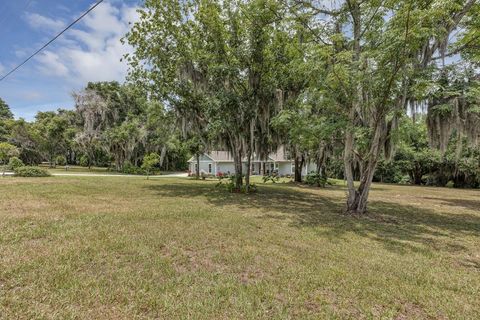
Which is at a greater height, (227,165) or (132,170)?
(227,165)

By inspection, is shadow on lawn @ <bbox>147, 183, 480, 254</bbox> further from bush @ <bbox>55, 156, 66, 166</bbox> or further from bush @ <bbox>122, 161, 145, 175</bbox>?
bush @ <bbox>55, 156, 66, 166</bbox>

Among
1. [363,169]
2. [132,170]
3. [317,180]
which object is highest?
[363,169]

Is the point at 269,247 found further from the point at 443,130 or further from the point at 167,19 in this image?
the point at 167,19

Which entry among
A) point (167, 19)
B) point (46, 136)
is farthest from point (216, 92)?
point (46, 136)

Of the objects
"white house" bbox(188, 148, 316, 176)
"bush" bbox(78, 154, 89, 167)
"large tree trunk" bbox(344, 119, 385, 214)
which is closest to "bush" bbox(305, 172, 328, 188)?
"large tree trunk" bbox(344, 119, 385, 214)

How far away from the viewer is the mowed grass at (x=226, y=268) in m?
2.74

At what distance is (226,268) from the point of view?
372cm

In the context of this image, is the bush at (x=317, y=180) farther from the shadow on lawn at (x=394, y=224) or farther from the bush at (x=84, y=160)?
the bush at (x=84, y=160)

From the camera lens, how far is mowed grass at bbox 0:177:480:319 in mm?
2738

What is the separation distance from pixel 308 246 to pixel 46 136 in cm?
3398

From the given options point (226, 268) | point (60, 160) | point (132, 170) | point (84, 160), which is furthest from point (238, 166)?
point (60, 160)

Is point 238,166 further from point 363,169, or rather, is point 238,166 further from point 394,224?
point 394,224

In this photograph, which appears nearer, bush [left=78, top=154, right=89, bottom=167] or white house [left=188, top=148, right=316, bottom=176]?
white house [left=188, top=148, right=316, bottom=176]

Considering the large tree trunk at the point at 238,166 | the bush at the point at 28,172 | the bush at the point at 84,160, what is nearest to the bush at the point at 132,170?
the bush at the point at 28,172
